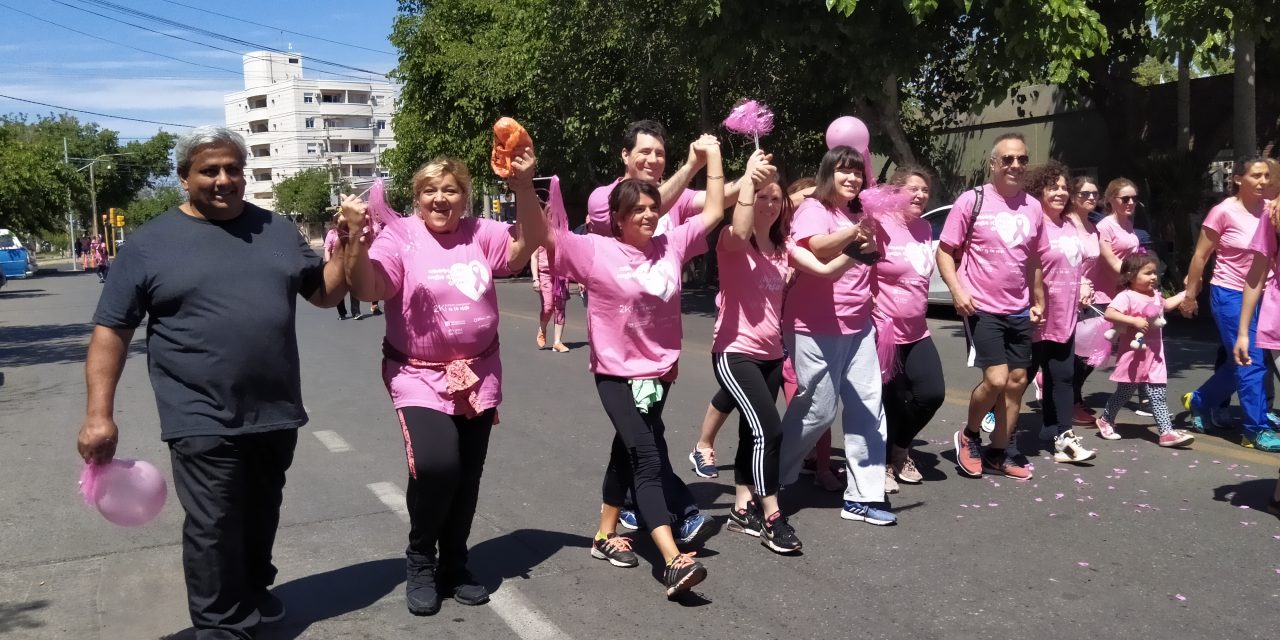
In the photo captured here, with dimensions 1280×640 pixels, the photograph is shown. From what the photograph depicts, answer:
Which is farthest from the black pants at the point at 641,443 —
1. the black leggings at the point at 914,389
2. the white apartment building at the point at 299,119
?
the white apartment building at the point at 299,119

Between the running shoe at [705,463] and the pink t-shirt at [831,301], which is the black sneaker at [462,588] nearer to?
the pink t-shirt at [831,301]

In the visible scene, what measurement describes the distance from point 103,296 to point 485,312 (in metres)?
1.32

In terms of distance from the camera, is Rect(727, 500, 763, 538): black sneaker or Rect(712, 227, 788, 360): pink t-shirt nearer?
Rect(712, 227, 788, 360): pink t-shirt

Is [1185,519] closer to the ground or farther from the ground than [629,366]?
closer to the ground

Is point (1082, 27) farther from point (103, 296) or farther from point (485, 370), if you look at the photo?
point (103, 296)

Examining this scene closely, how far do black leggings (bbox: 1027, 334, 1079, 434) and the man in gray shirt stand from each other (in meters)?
4.57

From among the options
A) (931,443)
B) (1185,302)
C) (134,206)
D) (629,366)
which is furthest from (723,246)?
(134,206)

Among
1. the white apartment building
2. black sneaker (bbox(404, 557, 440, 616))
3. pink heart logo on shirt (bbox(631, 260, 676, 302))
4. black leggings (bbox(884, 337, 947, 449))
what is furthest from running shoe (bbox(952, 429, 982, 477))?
the white apartment building

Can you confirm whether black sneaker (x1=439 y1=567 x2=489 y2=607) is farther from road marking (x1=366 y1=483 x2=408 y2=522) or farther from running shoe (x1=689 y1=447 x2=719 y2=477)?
running shoe (x1=689 y1=447 x2=719 y2=477)

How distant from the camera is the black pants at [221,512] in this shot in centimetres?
384

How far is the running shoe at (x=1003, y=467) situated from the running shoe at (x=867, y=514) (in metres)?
1.20

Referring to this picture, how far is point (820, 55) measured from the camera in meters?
16.0

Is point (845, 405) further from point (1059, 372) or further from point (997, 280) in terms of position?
point (1059, 372)

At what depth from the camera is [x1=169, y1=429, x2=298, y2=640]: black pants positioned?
3838mm
